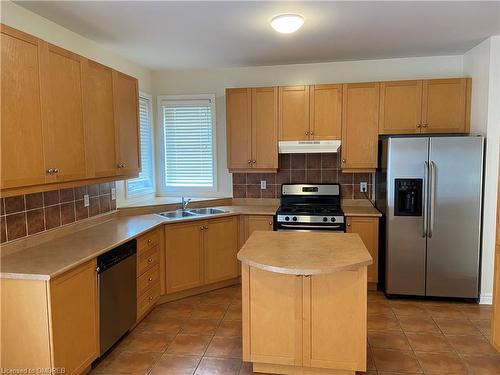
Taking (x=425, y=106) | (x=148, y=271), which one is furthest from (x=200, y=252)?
(x=425, y=106)

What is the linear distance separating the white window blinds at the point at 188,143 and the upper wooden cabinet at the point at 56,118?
133 cm

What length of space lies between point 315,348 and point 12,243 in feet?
6.93

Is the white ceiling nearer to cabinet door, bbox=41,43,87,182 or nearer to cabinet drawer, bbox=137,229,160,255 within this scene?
cabinet door, bbox=41,43,87,182

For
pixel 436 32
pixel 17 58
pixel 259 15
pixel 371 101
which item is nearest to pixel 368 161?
pixel 371 101

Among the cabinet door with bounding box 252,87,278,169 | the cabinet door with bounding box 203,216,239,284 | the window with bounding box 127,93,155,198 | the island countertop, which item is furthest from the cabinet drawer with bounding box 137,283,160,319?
the cabinet door with bounding box 252,87,278,169

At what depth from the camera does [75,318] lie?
90.7 inches

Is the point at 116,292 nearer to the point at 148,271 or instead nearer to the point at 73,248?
the point at 73,248

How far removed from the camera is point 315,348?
235 centimetres

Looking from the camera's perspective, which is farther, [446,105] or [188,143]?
[188,143]

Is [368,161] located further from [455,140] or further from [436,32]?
[436,32]

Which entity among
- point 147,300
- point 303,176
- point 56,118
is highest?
point 56,118

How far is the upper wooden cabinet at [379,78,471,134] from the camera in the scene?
386 cm

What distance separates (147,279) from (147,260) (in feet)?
0.57

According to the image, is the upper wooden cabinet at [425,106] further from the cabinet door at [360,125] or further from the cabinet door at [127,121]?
the cabinet door at [127,121]
